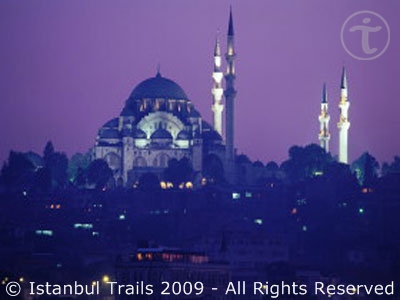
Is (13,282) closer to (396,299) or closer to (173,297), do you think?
(173,297)

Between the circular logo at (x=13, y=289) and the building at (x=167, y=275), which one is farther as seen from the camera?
the building at (x=167, y=275)

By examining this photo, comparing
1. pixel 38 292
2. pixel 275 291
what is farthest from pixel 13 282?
pixel 275 291

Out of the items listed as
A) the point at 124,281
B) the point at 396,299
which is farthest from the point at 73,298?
the point at 396,299

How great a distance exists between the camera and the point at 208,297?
18788 centimetres

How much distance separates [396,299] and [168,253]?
14457 mm

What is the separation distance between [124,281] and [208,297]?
789cm

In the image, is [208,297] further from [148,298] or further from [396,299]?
[396,299]

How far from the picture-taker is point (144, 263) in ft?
640

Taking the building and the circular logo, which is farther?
the building

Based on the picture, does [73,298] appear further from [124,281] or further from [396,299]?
[396,299]

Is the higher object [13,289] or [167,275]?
[167,275]

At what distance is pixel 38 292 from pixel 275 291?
14758mm

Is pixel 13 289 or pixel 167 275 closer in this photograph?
pixel 13 289

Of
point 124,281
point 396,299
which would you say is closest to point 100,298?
point 124,281
